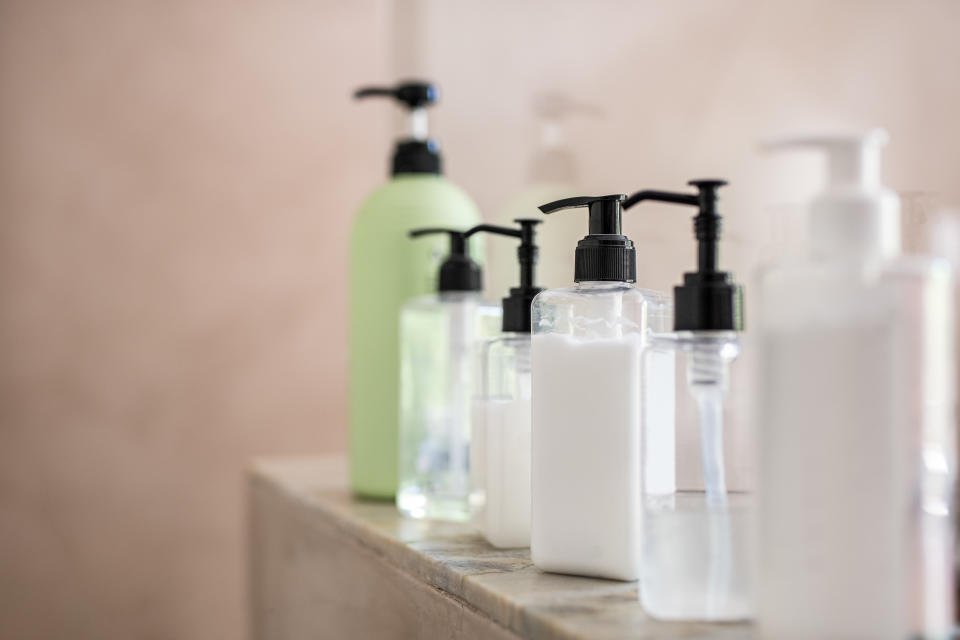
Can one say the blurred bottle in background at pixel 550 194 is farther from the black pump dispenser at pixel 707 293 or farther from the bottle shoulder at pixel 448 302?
the black pump dispenser at pixel 707 293

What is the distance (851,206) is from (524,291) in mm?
212

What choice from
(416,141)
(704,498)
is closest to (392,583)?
(704,498)

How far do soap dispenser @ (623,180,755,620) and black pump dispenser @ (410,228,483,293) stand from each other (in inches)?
9.3

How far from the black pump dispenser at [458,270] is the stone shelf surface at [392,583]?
14 cm

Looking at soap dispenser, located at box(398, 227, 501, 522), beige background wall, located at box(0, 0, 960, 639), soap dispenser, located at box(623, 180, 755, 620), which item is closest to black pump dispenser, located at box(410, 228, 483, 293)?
soap dispenser, located at box(398, 227, 501, 522)

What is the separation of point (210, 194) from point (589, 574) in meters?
0.98

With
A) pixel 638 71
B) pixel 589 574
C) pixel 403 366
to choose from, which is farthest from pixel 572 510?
pixel 638 71

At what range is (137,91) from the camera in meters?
1.22

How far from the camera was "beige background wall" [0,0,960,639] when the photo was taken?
3.85 ft

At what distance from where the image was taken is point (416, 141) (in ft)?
2.20

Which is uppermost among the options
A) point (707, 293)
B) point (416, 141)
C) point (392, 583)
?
point (416, 141)

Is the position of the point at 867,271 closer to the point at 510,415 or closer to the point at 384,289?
the point at 510,415

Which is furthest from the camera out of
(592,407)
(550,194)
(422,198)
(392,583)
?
(550,194)

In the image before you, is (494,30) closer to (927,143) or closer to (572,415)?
(927,143)
